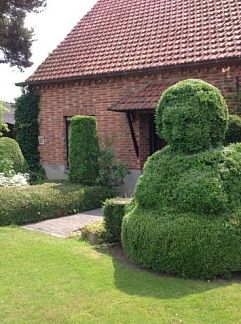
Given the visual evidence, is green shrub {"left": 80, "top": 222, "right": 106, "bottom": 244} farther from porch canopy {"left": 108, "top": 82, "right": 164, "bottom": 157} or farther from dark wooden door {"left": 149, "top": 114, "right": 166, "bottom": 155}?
dark wooden door {"left": 149, "top": 114, "right": 166, "bottom": 155}

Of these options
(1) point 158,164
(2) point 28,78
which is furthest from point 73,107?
(1) point 158,164

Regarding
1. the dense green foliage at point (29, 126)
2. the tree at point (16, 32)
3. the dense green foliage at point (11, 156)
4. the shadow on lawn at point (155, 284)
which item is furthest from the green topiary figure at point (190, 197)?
the tree at point (16, 32)

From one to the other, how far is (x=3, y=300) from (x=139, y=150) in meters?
8.59

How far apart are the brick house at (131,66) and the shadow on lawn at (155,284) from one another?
6.19 m

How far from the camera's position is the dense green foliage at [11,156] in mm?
14883

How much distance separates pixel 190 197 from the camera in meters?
6.65

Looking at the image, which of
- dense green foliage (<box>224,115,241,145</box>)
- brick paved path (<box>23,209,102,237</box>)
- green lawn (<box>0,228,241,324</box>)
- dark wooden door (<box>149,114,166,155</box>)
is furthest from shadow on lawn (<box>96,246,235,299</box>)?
dark wooden door (<box>149,114,166,155</box>)

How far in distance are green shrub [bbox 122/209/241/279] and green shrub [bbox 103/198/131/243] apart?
61.8 inches

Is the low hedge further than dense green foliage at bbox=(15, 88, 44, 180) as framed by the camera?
No

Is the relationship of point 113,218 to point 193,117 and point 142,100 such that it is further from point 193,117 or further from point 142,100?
point 142,100

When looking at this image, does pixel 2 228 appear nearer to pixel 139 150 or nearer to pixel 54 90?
pixel 139 150

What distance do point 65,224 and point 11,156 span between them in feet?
17.5

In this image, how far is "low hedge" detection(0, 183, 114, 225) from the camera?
10.7m

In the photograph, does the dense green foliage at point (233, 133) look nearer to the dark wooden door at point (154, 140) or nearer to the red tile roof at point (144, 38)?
the red tile roof at point (144, 38)
